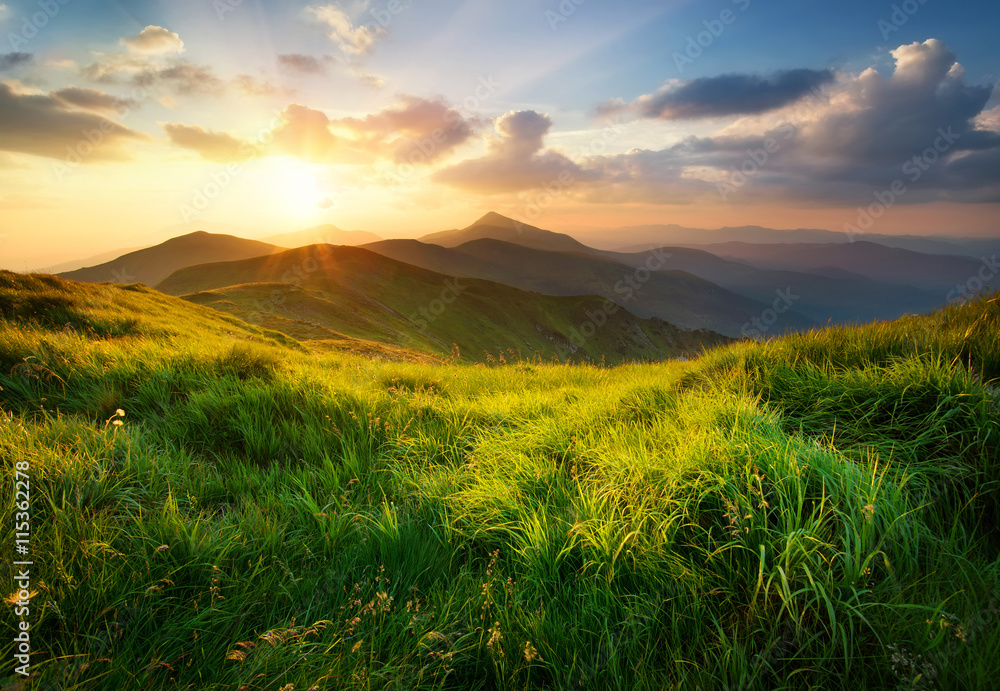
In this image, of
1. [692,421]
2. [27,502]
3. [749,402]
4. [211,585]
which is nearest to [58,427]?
[27,502]

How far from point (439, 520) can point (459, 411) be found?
2.30 meters

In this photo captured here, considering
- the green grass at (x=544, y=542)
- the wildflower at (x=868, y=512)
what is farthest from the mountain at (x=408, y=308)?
the wildflower at (x=868, y=512)

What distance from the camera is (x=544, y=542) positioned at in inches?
112

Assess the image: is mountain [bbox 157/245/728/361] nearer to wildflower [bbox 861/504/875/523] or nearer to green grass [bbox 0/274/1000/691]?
green grass [bbox 0/274/1000/691]

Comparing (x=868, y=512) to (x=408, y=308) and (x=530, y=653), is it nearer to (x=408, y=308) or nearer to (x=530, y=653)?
(x=530, y=653)

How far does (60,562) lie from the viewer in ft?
7.52

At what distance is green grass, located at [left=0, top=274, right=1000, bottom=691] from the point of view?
2096 mm

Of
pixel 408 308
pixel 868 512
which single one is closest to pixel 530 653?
pixel 868 512

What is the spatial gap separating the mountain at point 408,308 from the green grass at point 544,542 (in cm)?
3145

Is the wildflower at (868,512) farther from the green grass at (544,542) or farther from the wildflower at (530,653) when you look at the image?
the wildflower at (530,653)

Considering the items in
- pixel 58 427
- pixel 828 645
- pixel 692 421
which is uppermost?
pixel 58 427

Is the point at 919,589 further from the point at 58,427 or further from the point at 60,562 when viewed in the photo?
the point at 58,427

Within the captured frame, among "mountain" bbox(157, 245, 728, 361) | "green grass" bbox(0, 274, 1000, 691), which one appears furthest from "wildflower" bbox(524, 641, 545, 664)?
"mountain" bbox(157, 245, 728, 361)

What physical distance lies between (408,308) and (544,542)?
8998 cm
